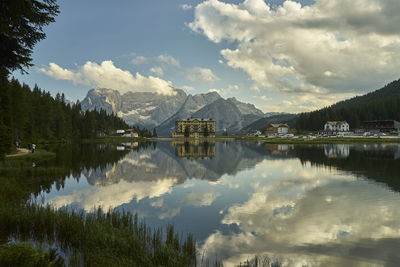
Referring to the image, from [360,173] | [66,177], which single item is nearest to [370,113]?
[360,173]

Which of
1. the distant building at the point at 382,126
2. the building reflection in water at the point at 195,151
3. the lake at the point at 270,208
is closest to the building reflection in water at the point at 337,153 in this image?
the lake at the point at 270,208

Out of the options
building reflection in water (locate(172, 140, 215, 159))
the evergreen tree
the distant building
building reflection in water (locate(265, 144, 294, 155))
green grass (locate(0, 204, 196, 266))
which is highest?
the evergreen tree

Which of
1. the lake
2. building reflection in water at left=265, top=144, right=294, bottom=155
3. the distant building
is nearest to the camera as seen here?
the lake

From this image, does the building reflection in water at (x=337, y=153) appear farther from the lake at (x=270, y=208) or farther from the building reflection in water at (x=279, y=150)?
the lake at (x=270, y=208)

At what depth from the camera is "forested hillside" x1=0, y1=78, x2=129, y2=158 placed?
4930 centimetres

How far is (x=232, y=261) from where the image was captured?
10805 millimetres

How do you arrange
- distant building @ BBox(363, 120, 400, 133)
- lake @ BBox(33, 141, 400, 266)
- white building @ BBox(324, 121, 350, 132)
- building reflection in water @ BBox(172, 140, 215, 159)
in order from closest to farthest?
lake @ BBox(33, 141, 400, 266) < building reflection in water @ BBox(172, 140, 215, 159) < distant building @ BBox(363, 120, 400, 133) < white building @ BBox(324, 121, 350, 132)

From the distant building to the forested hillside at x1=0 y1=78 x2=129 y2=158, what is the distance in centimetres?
19453

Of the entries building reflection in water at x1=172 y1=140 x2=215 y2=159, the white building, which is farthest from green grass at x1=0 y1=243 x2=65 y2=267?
the white building

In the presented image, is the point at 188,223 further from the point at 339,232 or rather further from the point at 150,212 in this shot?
the point at 339,232

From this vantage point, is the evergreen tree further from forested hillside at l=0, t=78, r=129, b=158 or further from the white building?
the white building

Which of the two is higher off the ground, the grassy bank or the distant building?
the distant building

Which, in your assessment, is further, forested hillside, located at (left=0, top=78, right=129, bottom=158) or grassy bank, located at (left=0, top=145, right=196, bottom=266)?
forested hillside, located at (left=0, top=78, right=129, bottom=158)

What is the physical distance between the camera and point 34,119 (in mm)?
101188
